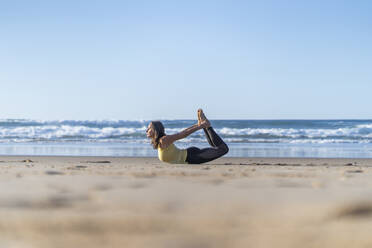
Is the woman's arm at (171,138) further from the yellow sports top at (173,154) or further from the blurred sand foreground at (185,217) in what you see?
the blurred sand foreground at (185,217)

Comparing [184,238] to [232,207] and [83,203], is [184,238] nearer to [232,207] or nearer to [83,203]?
[232,207]

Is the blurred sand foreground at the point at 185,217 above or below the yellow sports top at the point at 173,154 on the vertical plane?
above

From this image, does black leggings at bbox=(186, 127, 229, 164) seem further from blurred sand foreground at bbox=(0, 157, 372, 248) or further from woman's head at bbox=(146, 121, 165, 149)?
blurred sand foreground at bbox=(0, 157, 372, 248)

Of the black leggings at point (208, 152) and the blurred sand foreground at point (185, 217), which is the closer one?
the blurred sand foreground at point (185, 217)

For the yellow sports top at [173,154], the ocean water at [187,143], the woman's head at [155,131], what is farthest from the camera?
the ocean water at [187,143]

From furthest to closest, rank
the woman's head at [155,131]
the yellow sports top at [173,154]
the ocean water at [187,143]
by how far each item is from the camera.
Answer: the ocean water at [187,143] < the yellow sports top at [173,154] < the woman's head at [155,131]

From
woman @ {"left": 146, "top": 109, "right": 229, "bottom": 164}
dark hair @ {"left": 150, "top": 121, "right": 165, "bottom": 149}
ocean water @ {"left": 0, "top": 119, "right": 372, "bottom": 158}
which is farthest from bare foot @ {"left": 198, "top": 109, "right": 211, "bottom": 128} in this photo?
ocean water @ {"left": 0, "top": 119, "right": 372, "bottom": 158}

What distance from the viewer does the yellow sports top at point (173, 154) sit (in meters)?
6.28

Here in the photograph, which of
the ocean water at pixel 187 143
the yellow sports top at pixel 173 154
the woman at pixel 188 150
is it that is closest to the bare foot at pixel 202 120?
the woman at pixel 188 150

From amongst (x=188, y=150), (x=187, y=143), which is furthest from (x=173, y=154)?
(x=187, y=143)

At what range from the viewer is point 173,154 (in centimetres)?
630

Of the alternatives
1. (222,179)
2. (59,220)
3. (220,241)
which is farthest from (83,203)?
(222,179)

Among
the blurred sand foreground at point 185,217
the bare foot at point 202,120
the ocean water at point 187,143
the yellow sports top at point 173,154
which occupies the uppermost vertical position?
the bare foot at point 202,120

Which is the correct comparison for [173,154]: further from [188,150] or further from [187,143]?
[187,143]
